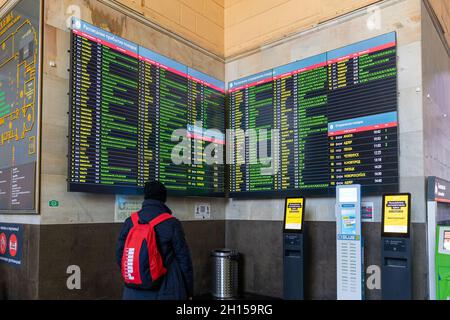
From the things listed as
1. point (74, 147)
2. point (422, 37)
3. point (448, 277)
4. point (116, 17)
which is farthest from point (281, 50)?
point (448, 277)

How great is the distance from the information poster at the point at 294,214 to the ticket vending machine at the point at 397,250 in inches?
34.4

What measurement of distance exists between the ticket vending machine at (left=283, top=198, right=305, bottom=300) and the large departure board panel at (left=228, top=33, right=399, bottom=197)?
0.30 metres

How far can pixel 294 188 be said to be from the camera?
4.61 meters

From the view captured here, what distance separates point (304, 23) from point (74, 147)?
3.02m

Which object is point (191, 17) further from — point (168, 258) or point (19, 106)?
point (168, 258)

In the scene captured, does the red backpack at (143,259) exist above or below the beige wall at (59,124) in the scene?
below

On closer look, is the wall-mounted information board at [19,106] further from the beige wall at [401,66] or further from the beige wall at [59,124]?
the beige wall at [401,66]

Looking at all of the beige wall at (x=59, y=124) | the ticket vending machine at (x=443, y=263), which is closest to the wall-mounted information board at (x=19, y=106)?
the beige wall at (x=59, y=124)

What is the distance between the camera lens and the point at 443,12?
17.0ft

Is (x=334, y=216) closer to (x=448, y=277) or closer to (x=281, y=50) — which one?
(x=448, y=277)

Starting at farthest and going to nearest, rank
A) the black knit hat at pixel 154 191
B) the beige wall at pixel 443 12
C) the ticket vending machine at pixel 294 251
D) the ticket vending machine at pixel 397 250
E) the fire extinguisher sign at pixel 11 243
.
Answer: the beige wall at pixel 443 12 → the ticket vending machine at pixel 294 251 → the fire extinguisher sign at pixel 11 243 → the ticket vending machine at pixel 397 250 → the black knit hat at pixel 154 191

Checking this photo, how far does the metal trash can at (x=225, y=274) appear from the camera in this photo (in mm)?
4742

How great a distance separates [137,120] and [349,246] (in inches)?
97.4

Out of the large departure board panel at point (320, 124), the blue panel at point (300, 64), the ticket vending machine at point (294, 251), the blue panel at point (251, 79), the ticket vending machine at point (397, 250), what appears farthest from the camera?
the blue panel at point (251, 79)
